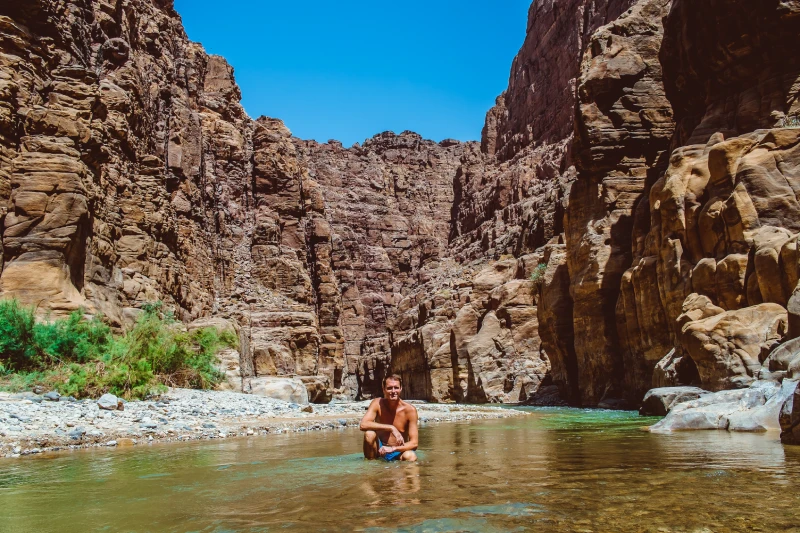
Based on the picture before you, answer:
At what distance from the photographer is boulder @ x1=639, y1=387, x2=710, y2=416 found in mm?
18781

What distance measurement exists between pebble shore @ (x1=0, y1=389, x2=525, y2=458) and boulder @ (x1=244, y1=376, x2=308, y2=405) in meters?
7.63

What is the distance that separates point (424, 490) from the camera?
650 centimetres

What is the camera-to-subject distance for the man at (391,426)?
29.5ft

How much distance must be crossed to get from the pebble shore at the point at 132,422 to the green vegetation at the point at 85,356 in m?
1.05

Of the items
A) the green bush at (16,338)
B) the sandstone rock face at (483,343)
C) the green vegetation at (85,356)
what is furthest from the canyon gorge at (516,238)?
the green bush at (16,338)

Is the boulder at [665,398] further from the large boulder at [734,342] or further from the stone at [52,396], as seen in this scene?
the stone at [52,396]

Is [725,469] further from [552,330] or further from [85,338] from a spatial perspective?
[552,330]

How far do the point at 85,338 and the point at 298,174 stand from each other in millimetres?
55393

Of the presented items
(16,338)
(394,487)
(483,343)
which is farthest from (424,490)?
(483,343)

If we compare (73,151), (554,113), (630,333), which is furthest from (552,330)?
(554,113)

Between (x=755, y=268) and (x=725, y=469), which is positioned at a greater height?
(x=755, y=268)

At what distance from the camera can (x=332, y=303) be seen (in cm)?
7812

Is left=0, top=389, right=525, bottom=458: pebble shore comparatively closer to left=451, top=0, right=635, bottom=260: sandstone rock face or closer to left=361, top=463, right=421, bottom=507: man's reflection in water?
left=361, top=463, right=421, bottom=507: man's reflection in water

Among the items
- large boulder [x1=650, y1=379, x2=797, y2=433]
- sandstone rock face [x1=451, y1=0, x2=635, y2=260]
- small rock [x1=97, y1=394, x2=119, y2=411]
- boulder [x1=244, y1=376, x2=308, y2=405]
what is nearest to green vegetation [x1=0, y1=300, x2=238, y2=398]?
small rock [x1=97, y1=394, x2=119, y2=411]
